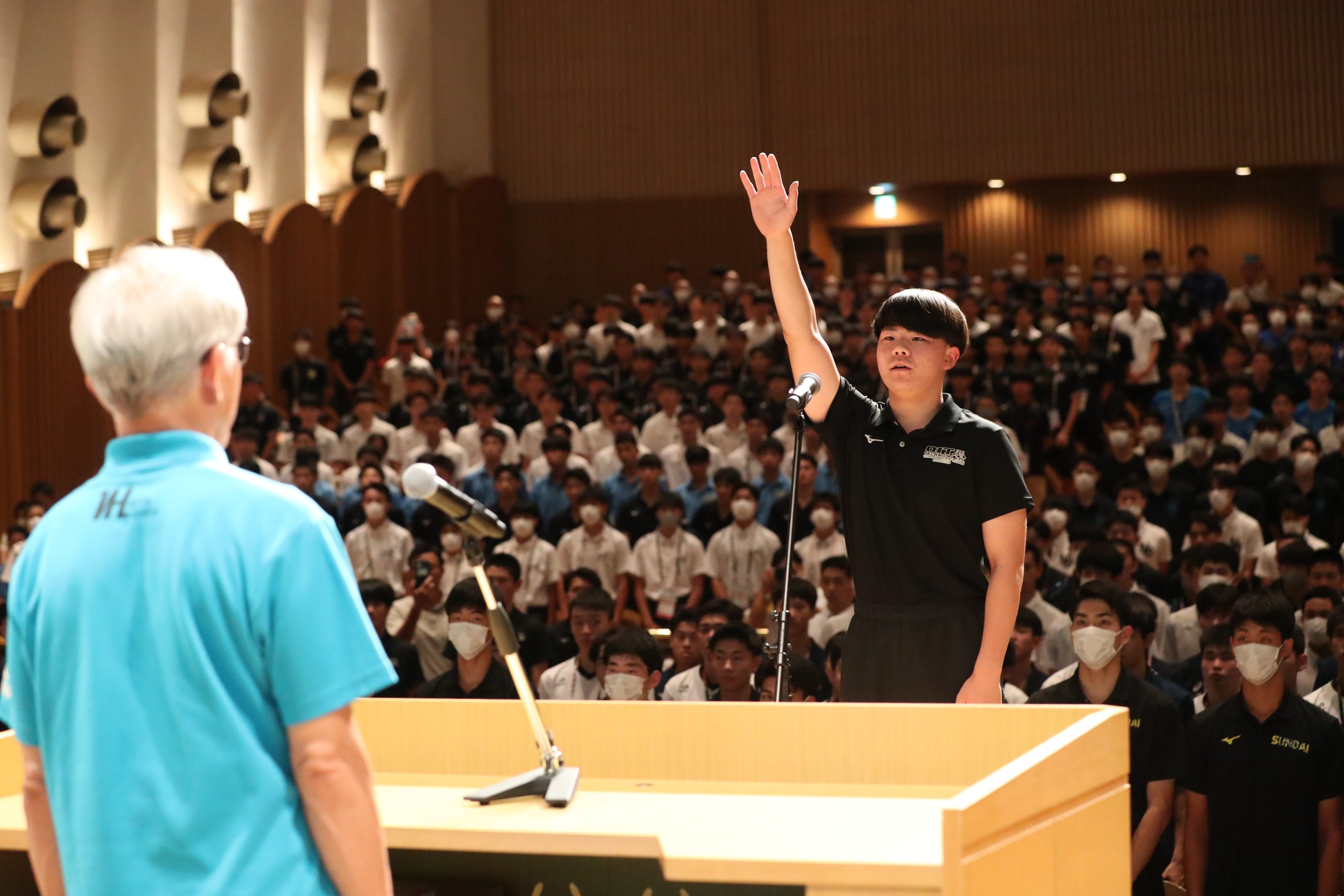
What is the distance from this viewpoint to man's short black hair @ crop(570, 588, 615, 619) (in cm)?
603

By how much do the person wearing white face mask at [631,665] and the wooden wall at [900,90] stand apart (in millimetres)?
10982

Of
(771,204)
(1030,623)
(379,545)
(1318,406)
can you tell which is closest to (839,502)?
(1030,623)

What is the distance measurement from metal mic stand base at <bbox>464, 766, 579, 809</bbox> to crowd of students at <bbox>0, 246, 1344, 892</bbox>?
82 cm

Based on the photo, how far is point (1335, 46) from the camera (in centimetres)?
1450

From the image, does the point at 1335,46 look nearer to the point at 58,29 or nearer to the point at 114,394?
the point at 58,29

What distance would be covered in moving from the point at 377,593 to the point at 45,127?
590cm

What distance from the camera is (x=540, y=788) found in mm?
2113

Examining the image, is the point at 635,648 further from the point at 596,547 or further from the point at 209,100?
the point at 209,100

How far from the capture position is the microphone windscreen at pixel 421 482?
1.88 metres

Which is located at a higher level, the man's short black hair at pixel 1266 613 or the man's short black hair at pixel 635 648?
the man's short black hair at pixel 1266 613

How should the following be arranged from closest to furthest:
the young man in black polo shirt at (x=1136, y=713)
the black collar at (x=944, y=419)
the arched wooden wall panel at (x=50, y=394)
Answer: the black collar at (x=944, y=419), the young man in black polo shirt at (x=1136, y=713), the arched wooden wall panel at (x=50, y=394)

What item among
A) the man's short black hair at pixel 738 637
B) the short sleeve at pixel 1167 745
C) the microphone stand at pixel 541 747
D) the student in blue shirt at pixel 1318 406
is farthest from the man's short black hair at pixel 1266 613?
the student in blue shirt at pixel 1318 406

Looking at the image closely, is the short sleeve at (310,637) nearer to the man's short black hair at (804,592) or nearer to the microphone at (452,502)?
the microphone at (452,502)

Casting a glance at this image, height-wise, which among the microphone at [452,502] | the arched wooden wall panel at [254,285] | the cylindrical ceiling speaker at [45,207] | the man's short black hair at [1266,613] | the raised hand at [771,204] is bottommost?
the man's short black hair at [1266,613]
